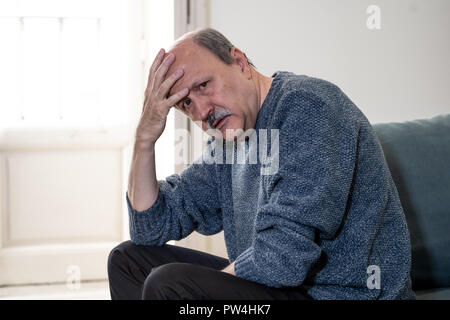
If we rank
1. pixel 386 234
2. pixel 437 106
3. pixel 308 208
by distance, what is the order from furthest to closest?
1. pixel 437 106
2. pixel 386 234
3. pixel 308 208

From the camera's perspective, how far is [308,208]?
3.74 ft

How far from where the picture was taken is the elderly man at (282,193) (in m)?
1.15

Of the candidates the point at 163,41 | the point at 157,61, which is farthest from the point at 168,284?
the point at 163,41

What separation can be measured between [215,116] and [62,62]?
1588mm

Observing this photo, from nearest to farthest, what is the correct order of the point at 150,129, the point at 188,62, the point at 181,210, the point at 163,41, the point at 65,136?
the point at 188,62 < the point at 150,129 < the point at 181,210 < the point at 163,41 < the point at 65,136

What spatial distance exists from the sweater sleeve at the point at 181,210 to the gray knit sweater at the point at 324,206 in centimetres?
26

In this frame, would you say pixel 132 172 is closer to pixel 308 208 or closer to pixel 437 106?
pixel 308 208

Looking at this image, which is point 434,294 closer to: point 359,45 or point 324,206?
point 324,206

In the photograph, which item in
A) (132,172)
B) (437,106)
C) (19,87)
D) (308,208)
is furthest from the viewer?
(19,87)

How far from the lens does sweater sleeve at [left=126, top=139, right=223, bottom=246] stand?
151cm

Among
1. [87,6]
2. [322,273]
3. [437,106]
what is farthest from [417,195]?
[87,6]

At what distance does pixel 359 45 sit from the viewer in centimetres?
241

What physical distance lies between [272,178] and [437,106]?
1552mm
